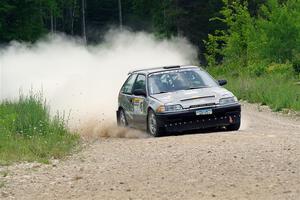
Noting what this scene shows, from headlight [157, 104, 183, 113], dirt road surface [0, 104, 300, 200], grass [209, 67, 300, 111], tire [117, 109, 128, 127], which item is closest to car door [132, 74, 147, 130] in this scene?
tire [117, 109, 128, 127]

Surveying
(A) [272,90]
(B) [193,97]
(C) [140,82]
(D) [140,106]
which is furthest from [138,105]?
(A) [272,90]

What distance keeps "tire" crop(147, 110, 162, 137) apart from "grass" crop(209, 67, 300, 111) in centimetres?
755

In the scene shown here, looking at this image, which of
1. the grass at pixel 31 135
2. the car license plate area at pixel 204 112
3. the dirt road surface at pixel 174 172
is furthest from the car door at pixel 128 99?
the dirt road surface at pixel 174 172

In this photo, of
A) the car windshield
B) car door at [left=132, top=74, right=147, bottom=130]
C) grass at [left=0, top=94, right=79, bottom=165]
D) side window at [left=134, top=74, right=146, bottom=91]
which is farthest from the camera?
side window at [left=134, top=74, right=146, bottom=91]

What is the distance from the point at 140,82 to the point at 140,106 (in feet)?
2.93

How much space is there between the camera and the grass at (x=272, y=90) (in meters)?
25.5

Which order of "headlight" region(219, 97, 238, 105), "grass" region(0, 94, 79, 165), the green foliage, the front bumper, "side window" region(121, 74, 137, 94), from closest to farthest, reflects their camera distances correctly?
"grass" region(0, 94, 79, 165) → the front bumper → "headlight" region(219, 97, 238, 105) → "side window" region(121, 74, 137, 94) → the green foliage

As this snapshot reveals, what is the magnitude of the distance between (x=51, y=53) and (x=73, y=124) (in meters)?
16.4

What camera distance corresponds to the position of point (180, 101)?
17.3 m

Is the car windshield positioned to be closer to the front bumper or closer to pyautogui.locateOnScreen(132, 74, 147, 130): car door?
pyautogui.locateOnScreen(132, 74, 147, 130): car door

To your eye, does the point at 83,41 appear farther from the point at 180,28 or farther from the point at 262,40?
the point at 262,40

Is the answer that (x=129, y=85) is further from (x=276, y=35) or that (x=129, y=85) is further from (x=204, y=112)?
(x=276, y=35)

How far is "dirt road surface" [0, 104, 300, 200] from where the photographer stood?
10.1 meters

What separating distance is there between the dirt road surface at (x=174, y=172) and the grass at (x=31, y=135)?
54 cm
